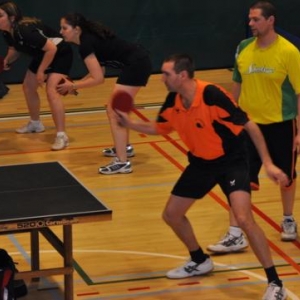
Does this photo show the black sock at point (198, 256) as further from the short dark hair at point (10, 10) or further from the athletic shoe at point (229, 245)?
the short dark hair at point (10, 10)

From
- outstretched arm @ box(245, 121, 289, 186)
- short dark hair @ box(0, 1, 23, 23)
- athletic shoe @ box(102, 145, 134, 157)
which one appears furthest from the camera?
athletic shoe @ box(102, 145, 134, 157)

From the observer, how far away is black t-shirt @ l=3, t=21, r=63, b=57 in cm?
1162

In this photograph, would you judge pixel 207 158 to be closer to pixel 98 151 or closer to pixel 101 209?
pixel 101 209

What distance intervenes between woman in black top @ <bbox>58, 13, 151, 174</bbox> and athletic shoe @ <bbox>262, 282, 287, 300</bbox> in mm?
3755

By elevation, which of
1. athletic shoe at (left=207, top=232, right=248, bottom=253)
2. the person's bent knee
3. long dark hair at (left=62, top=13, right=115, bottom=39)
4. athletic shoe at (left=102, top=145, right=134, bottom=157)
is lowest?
athletic shoe at (left=102, top=145, right=134, bottom=157)

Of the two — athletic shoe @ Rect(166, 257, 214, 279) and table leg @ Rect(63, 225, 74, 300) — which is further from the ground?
table leg @ Rect(63, 225, 74, 300)

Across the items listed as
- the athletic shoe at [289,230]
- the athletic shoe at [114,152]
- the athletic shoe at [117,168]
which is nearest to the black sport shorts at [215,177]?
the athletic shoe at [289,230]

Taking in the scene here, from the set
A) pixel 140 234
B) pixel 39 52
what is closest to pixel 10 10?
pixel 39 52

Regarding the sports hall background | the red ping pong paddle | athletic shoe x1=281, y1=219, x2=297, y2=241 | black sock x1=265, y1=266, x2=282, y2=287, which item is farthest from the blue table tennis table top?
the sports hall background

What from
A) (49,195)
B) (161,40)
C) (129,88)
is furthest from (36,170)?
(161,40)

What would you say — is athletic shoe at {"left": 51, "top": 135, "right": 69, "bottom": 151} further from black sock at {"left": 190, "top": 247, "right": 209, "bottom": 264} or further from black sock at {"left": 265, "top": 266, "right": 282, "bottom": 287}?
black sock at {"left": 265, "top": 266, "right": 282, "bottom": 287}

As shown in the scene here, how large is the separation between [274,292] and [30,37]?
5.24 metres

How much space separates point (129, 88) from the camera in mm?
11070

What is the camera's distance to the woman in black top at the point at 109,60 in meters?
10.8
